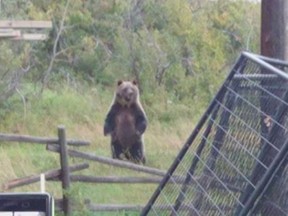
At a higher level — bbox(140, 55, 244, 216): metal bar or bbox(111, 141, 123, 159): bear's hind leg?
bbox(140, 55, 244, 216): metal bar

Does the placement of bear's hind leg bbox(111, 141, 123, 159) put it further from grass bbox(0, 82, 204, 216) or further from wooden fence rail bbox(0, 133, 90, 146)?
wooden fence rail bbox(0, 133, 90, 146)

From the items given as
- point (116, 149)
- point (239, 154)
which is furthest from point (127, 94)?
point (239, 154)

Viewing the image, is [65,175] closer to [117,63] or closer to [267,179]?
[267,179]

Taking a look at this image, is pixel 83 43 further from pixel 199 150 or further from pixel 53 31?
pixel 199 150

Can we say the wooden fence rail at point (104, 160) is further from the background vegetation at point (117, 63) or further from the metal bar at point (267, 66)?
the metal bar at point (267, 66)

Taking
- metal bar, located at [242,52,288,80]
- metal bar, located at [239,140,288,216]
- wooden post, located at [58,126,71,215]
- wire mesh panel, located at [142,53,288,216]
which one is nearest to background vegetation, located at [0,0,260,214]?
wooden post, located at [58,126,71,215]

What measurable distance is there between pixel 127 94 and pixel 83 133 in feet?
4.88

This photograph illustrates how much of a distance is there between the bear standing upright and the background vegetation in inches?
12.9

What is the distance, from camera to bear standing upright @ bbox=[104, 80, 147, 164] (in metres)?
17.1

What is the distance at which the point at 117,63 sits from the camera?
23797mm

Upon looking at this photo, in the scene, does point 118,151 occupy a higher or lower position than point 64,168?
lower

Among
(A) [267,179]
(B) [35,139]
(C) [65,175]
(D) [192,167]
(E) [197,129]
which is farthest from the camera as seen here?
(B) [35,139]

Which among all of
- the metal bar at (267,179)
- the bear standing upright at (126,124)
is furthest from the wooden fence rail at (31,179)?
the metal bar at (267,179)

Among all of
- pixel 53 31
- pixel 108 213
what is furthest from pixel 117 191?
pixel 53 31
